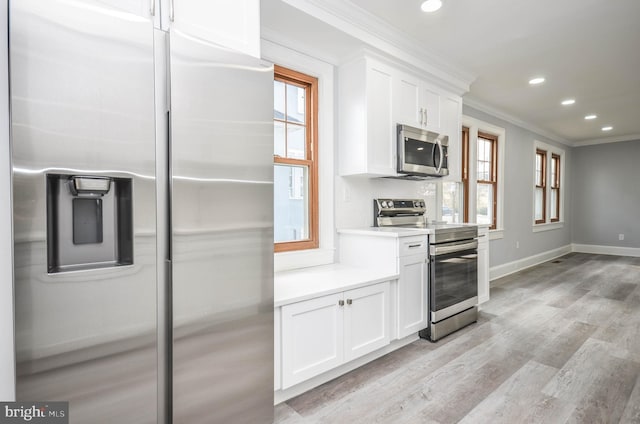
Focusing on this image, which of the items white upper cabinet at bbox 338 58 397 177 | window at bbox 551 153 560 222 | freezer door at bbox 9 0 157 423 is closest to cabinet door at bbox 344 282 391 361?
white upper cabinet at bbox 338 58 397 177

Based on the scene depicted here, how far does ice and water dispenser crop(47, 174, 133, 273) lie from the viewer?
3.90 ft

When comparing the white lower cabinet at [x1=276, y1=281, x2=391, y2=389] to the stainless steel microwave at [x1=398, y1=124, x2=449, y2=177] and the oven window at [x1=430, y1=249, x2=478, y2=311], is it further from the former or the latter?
the stainless steel microwave at [x1=398, y1=124, x2=449, y2=177]

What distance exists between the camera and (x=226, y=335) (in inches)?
59.6

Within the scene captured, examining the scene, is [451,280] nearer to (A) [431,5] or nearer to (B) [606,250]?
(A) [431,5]

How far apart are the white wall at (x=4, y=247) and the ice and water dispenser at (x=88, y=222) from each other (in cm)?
21

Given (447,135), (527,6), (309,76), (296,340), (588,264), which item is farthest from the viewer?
(588,264)

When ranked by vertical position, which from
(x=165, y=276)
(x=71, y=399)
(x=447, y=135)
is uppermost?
(x=447, y=135)

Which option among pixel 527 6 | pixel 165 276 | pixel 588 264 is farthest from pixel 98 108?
pixel 588 264

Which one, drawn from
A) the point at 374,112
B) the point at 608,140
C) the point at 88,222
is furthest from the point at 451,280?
the point at 608,140

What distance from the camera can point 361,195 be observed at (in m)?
3.20

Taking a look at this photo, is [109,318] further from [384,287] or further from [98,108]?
[384,287]

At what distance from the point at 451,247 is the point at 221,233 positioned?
7.44 feet

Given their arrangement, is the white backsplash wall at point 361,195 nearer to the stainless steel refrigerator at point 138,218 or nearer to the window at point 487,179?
the stainless steel refrigerator at point 138,218

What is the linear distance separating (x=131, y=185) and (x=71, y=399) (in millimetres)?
787
